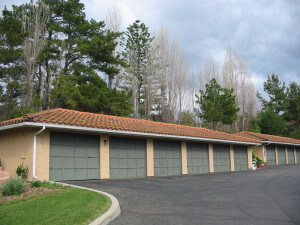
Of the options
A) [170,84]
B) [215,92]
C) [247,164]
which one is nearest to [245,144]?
[247,164]

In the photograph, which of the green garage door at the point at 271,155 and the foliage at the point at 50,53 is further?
the green garage door at the point at 271,155

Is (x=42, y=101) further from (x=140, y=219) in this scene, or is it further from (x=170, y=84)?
(x=140, y=219)

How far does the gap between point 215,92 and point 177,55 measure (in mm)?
6771

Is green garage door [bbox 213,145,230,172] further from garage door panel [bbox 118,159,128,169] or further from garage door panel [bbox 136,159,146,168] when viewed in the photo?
garage door panel [bbox 118,159,128,169]

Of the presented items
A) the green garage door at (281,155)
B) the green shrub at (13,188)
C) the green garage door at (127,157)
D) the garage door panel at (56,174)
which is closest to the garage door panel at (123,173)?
the green garage door at (127,157)

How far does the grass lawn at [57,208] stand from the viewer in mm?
5773

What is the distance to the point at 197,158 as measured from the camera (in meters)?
19.4

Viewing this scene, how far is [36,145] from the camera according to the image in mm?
11625

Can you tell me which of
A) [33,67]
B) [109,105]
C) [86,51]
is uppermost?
[86,51]

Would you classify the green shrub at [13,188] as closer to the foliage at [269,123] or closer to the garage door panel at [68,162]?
the garage door panel at [68,162]

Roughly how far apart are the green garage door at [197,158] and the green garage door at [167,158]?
1.08 metres

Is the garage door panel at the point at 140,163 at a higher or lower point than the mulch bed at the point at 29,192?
higher

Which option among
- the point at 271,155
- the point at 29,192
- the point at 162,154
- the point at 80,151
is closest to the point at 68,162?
the point at 80,151

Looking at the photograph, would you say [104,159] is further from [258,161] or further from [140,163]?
[258,161]
